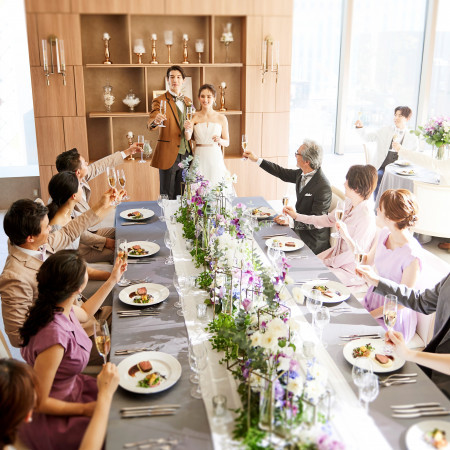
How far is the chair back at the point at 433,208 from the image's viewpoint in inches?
200

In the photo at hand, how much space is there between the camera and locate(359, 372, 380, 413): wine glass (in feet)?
6.01

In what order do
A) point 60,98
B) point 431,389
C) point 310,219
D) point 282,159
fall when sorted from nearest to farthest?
point 431,389, point 310,219, point 60,98, point 282,159

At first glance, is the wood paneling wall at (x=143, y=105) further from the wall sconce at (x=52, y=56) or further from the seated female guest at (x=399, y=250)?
the seated female guest at (x=399, y=250)

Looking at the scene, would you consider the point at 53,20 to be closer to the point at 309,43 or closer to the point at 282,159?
the point at 282,159

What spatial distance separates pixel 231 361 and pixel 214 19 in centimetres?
525

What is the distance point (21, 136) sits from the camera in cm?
743

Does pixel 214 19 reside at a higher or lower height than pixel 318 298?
higher

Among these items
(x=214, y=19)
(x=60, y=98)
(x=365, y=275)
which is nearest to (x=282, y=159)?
(x=214, y=19)

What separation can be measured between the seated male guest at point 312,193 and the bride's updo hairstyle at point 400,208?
3.73 ft

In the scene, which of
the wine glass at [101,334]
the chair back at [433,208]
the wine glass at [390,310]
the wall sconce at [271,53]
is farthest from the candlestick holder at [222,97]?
the wine glass at [101,334]

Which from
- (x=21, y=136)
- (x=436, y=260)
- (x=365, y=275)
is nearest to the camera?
(x=365, y=275)

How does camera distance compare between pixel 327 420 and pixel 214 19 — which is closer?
pixel 327 420

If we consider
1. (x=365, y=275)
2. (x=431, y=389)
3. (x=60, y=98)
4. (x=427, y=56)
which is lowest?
(x=431, y=389)

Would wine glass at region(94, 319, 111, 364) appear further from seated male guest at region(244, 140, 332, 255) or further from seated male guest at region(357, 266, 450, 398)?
seated male guest at region(244, 140, 332, 255)
